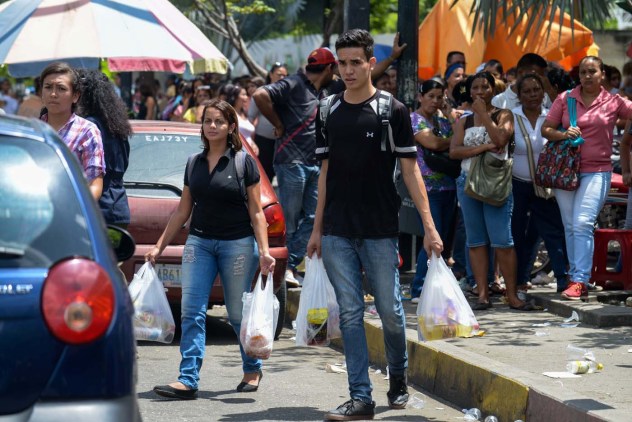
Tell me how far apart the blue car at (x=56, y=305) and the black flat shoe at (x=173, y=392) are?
322cm

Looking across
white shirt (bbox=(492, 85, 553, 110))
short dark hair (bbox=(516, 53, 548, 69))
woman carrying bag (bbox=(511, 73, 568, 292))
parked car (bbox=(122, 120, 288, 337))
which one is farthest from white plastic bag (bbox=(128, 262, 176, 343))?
short dark hair (bbox=(516, 53, 548, 69))

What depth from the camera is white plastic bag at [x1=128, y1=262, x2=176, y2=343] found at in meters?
7.34

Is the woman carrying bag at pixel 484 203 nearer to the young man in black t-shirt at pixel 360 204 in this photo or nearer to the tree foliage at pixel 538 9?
the tree foliage at pixel 538 9

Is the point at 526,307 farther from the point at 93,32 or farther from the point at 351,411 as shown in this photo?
the point at 93,32

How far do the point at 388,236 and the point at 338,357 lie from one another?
8.50 feet

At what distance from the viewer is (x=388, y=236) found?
674 cm

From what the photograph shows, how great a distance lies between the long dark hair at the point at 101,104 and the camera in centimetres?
798

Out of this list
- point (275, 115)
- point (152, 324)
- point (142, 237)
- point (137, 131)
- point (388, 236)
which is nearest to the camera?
point (388, 236)

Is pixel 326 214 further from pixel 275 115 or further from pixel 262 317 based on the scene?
pixel 275 115

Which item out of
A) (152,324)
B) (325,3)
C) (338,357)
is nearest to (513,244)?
(338,357)

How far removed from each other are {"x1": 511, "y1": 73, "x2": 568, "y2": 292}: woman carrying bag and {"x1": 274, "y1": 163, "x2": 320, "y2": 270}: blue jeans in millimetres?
1763

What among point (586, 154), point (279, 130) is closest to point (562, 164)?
point (586, 154)

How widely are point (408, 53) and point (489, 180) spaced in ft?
4.95

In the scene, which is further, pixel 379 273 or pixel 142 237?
pixel 142 237
